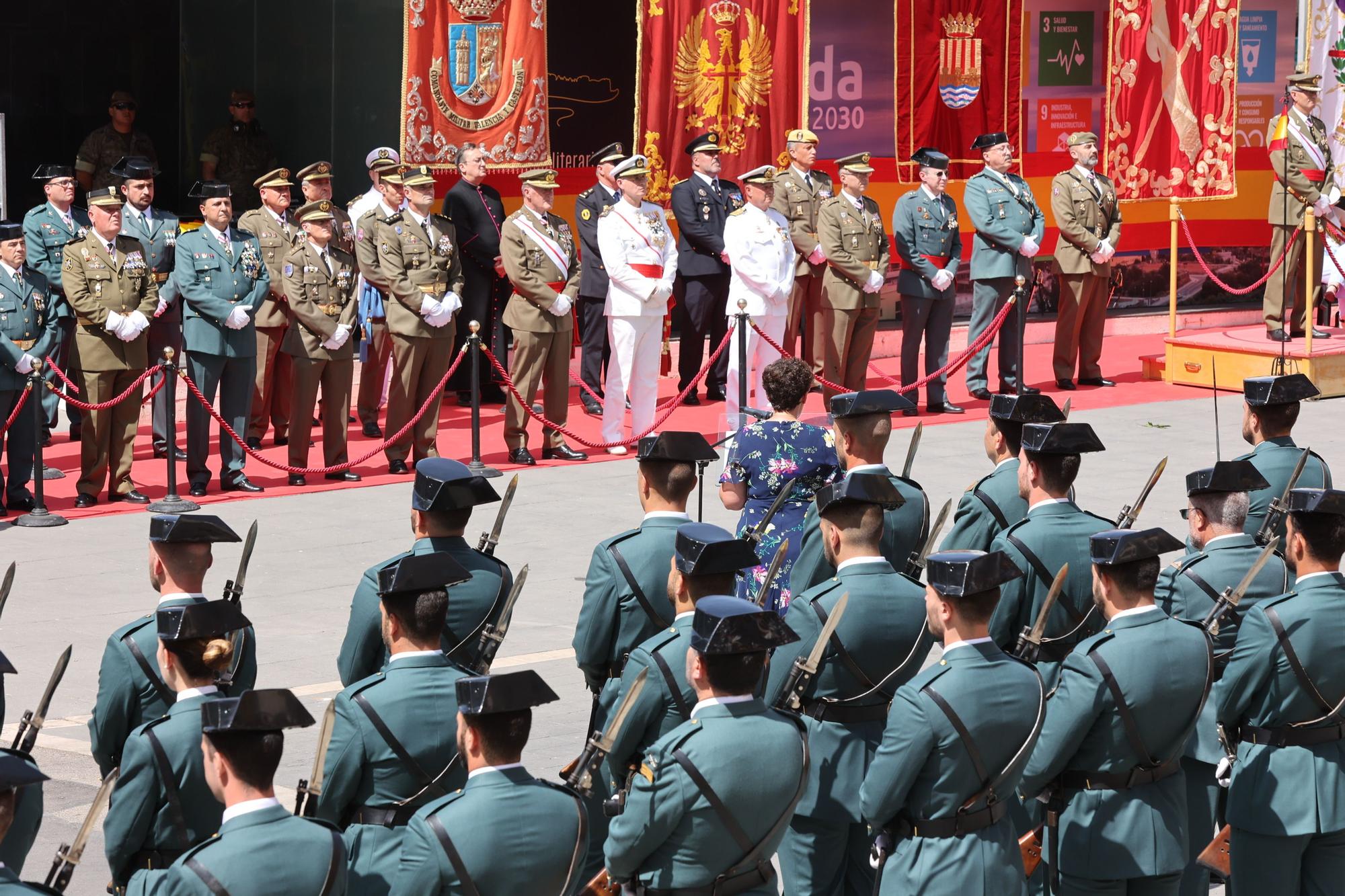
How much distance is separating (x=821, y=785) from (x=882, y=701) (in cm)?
32

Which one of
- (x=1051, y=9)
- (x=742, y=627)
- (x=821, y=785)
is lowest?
(x=821, y=785)

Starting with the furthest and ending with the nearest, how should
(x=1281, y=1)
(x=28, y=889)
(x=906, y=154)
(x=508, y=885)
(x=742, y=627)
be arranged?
(x=1281, y=1), (x=906, y=154), (x=742, y=627), (x=508, y=885), (x=28, y=889)

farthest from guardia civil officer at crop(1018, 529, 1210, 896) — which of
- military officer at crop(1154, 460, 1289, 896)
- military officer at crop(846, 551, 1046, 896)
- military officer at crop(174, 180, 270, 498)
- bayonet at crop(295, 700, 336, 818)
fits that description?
military officer at crop(174, 180, 270, 498)

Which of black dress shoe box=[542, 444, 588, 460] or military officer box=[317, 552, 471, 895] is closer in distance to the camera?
military officer box=[317, 552, 471, 895]

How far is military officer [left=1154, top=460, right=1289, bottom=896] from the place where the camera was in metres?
6.46

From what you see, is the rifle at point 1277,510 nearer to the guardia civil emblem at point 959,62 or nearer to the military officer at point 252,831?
the military officer at point 252,831

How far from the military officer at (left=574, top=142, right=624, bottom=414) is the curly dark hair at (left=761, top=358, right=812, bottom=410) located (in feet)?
24.6

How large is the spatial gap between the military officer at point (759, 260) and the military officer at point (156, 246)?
399 centimetres

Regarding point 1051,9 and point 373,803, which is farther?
point 1051,9

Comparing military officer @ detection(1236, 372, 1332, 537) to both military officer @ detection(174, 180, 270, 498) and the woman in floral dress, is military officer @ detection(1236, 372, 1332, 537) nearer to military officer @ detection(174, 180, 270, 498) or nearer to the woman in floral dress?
the woman in floral dress

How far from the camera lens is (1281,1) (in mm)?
21688

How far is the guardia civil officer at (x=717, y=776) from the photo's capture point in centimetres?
480

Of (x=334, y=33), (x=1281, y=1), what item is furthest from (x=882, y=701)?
(x=1281, y=1)

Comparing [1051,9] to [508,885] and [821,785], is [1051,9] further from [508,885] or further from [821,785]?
[508,885]
